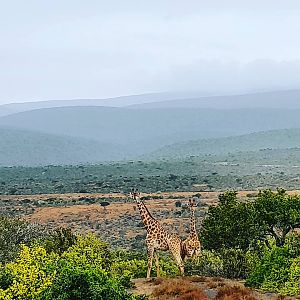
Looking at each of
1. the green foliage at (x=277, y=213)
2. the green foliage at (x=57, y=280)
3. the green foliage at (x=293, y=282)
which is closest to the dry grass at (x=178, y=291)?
the green foliage at (x=57, y=280)

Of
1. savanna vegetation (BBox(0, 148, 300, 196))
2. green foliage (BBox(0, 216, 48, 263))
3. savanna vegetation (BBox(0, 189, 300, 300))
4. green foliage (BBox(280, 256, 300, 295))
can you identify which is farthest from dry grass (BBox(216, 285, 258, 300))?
savanna vegetation (BBox(0, 148, 300, 196))

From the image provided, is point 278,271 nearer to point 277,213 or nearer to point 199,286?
point 199,286

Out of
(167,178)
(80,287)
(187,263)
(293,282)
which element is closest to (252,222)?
(187,263)

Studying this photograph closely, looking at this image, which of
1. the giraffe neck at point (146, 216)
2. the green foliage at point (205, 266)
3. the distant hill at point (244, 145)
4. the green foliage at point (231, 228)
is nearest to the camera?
the giraffe neck at point (146, 216)

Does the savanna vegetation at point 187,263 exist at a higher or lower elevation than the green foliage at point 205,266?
higher

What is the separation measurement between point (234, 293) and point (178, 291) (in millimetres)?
1788

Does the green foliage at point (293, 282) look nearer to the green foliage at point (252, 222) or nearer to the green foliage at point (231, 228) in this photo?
the green foliage at point (252, 222)

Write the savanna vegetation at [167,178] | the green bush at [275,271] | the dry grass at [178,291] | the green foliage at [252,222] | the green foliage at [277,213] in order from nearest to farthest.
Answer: the dry grass at [178,291] < the green bush at [275,271] < the green foliage at [277,213] < the green foliage at [252,222] < the savanna vegetation at [167,178]

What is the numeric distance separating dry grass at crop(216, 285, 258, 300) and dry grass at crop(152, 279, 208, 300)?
60 centimetres

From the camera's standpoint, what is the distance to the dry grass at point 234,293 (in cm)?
1905

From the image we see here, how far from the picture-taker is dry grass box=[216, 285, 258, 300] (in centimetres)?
1905

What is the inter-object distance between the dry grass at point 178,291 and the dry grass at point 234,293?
60cm

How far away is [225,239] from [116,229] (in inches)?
815

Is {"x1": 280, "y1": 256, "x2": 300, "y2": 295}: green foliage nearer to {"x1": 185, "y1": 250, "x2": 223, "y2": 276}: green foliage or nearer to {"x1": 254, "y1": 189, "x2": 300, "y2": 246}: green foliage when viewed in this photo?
{"x1": 185, "y1": 250, "x2": 223, "y2": 276}: green foliage
